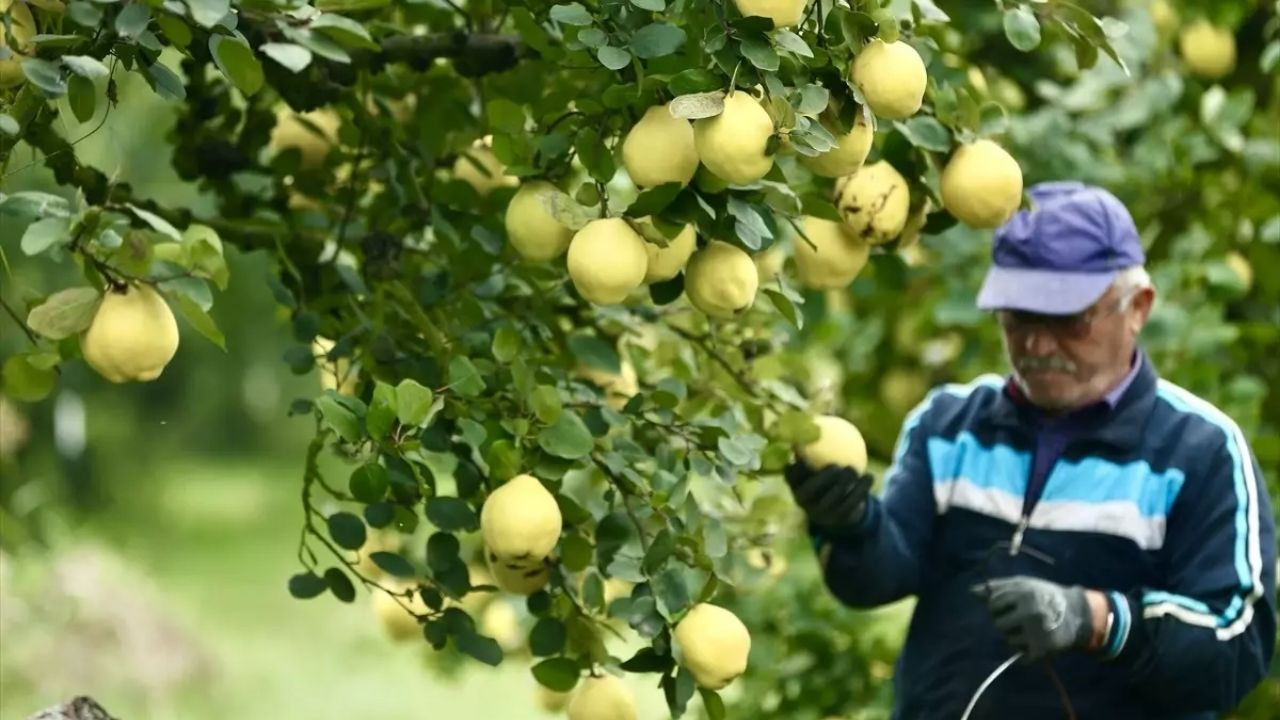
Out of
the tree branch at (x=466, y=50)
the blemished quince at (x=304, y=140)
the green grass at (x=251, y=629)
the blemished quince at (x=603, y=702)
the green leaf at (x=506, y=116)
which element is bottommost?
the green grass at (x=251, y=629)

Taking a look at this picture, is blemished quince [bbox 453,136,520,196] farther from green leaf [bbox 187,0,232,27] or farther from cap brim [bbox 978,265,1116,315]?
green leaf [bbox 187,0,232,27]

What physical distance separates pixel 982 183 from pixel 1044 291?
1.20 feet

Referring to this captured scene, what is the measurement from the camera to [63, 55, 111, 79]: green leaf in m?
1.90

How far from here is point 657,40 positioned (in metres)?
2.07

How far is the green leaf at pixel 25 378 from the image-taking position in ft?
7.39

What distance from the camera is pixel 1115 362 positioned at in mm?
2752

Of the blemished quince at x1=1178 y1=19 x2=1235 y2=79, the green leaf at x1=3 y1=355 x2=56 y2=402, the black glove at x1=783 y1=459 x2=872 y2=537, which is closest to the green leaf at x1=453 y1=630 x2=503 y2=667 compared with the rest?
the black glove at x1=783 y1=459 x2=872 y2=537

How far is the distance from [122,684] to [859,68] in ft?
17.8

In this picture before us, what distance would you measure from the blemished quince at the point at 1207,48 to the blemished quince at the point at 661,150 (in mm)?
2081

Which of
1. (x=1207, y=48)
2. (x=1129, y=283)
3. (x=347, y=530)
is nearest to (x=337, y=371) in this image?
(x=347, y=530)

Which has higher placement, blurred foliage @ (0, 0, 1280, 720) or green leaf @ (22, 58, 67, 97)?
green leaf @ (22, 58, 67, 97)

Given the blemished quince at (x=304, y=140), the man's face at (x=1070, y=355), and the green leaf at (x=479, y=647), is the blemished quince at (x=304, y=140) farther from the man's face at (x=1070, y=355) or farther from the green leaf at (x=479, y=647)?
the man's face at (x=1070, y=355)

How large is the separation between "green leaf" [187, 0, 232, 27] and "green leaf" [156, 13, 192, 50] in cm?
7

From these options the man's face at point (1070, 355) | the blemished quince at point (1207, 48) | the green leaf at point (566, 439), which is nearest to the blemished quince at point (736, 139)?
the green leaf at point (566, 439)
